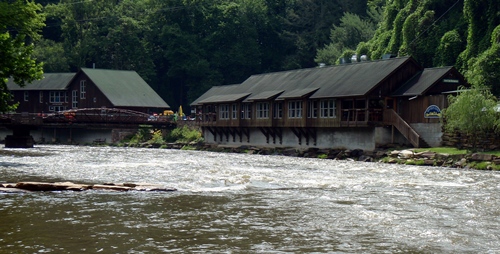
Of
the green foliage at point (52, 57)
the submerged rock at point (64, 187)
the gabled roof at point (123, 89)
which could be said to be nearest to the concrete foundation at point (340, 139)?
the gabled roof at point (123, 89)

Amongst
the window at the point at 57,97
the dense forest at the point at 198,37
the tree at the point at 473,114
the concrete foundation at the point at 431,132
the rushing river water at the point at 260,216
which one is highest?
the dense forest at the point at 198,37

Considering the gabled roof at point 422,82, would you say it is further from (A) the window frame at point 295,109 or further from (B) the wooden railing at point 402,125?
(A) the window frame at point 295,109

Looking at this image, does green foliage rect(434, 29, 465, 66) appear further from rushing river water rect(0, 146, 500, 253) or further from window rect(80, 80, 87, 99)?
window rect(80, 80, 87, 99)

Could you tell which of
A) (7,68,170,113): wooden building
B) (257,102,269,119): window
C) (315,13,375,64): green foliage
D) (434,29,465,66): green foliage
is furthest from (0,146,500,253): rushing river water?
(315,13,375,64): green foliage

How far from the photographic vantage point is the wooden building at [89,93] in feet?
308

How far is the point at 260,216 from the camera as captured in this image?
22.1 meters

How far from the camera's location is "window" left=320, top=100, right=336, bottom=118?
61656mm

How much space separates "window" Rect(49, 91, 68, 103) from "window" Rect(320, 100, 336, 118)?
46606mm

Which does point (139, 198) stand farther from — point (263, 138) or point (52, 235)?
point (263, 138)

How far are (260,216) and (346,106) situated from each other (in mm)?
40196

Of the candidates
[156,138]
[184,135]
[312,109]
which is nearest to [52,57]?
[156,138]

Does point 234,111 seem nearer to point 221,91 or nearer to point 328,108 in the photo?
point 221,91

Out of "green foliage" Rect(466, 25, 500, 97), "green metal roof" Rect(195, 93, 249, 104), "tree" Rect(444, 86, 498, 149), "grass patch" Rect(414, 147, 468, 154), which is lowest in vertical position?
"grass patch" Rect(414, 147, 468, 154)

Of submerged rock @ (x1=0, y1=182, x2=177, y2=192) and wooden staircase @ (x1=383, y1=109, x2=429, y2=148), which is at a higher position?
wooden staircase @ (x1=383, y1=109, x2=429, y2=148)
